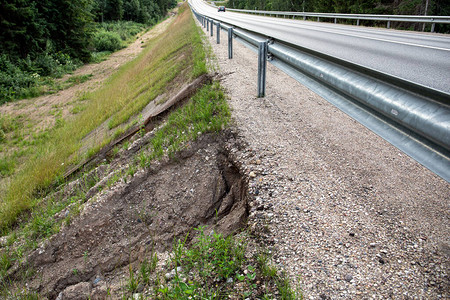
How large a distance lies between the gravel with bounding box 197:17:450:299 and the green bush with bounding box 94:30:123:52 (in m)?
33.5

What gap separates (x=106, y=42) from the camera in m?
33.9

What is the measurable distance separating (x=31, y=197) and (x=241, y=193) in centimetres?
496

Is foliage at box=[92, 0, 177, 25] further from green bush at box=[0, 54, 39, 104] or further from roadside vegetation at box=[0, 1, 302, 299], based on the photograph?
roadside vegetation at box=[0, 1, 302, 299]

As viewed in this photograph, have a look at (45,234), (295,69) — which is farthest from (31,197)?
(295,69)

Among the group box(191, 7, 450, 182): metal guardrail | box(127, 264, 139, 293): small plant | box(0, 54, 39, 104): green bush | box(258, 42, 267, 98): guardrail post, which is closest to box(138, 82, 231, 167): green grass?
box(258, 42, 267, 98): guardrail post

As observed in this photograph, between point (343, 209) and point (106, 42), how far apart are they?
120 feet

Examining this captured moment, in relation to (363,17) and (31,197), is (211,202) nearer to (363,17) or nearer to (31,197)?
(31,197)

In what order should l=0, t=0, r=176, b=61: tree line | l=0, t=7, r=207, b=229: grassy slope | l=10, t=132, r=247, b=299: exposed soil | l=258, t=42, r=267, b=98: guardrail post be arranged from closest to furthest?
l=10, t=132, r=247, b=299: exposed soil < l=258, t=42, r=267, b=98: guardrail post < l=0, t=7, r=207, b=229: grassy slope < l=0, t=0, r=176, b=61: tree line

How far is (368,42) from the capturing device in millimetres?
11586

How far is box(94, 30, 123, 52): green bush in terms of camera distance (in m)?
33.6

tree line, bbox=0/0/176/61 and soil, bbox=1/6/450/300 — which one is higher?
tree line, bbox=0/0/176/61

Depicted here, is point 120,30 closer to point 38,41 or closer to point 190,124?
point 38,41

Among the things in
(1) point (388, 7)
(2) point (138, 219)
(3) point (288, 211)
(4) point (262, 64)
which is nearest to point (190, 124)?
(4) point (262, 64)

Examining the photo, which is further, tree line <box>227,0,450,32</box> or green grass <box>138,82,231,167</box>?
tree line <box>227,0,450,32</box>
